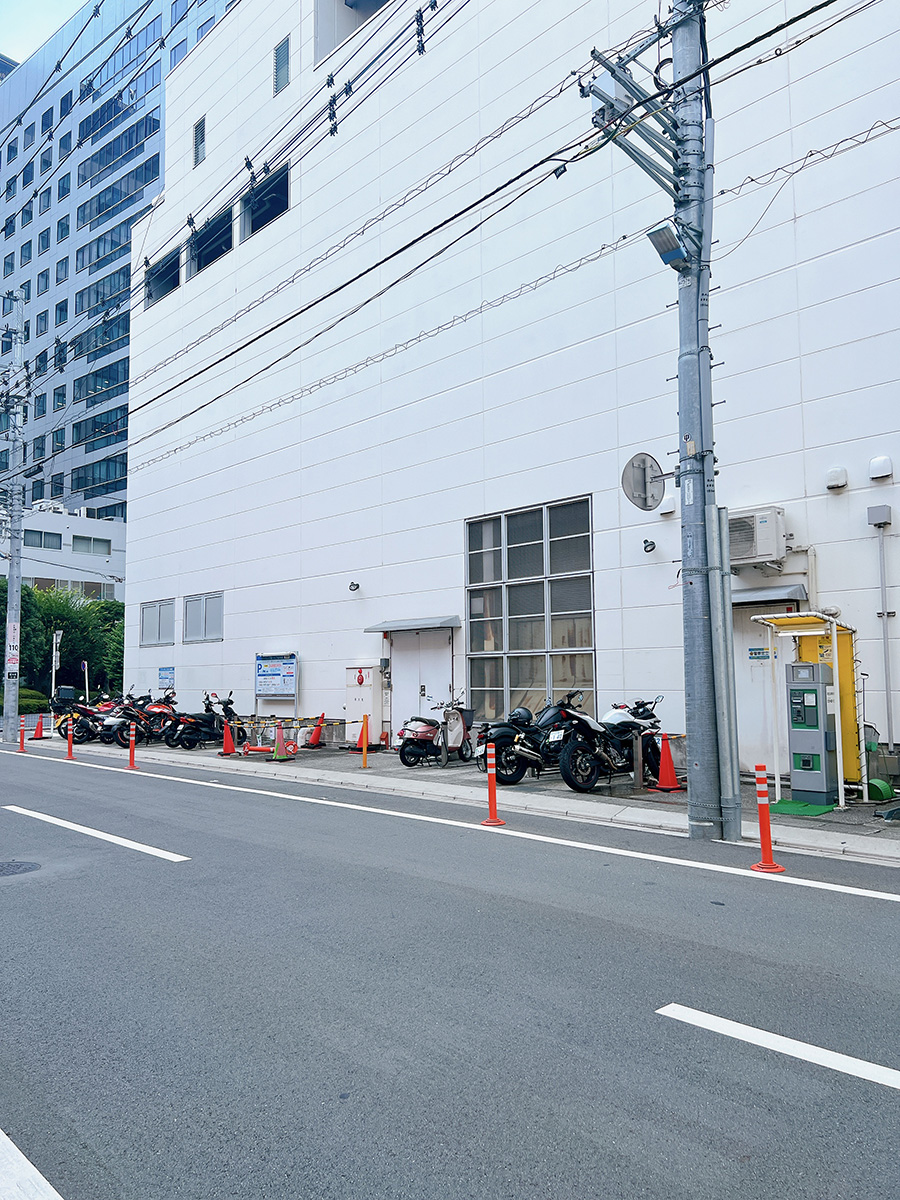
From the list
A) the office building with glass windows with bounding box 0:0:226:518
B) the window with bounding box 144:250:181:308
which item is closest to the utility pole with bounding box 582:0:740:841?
the window with bounding box 144:250:181:308

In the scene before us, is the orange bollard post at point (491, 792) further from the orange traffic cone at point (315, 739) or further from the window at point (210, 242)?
the window at point (210, 242)

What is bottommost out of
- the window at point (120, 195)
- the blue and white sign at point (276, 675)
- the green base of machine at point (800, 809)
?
the green base of machine at point (800, 809)

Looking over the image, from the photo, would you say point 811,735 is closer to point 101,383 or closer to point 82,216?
point 101,383

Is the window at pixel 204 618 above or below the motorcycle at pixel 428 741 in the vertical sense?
above

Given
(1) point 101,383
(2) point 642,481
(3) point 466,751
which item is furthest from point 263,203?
(1) point 101,383

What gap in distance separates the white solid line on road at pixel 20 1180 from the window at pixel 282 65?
1129 inches

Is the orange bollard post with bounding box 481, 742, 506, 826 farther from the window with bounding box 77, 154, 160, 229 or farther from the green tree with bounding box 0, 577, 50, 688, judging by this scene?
the window with bounding box 77, 154, 160, 229

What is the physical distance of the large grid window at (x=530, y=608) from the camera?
56.6 ft

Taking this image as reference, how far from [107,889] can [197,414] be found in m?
24.5

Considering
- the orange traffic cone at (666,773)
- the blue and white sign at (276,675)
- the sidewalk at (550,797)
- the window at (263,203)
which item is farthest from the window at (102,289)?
the orange traffic cone at (666,773)

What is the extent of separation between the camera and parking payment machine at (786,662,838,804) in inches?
440

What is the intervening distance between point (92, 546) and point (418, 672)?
55.2 meters

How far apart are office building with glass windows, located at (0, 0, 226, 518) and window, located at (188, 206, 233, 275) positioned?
3357cm

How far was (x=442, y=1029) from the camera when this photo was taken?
14.4 feet
